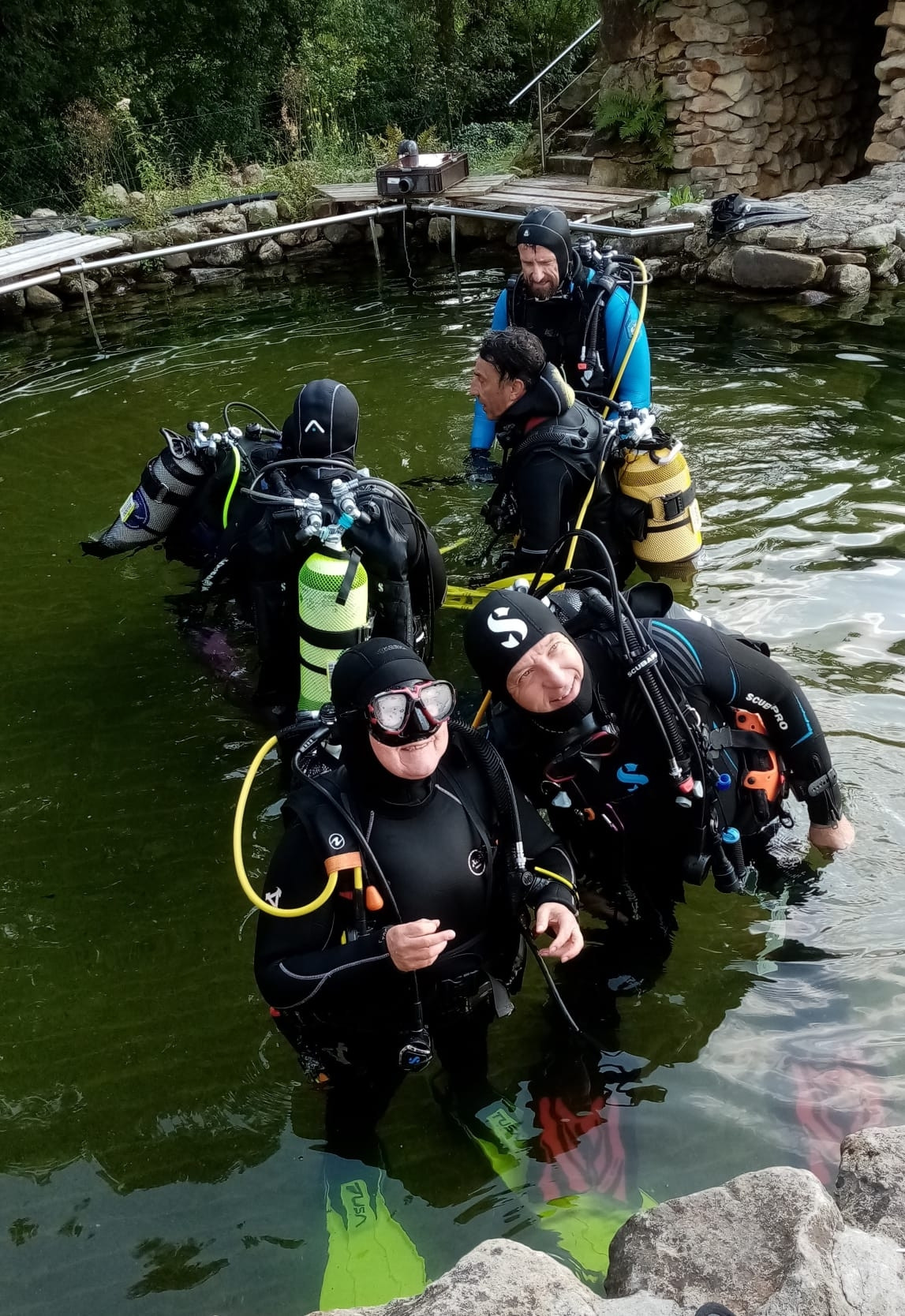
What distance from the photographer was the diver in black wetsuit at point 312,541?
3732 millimetres

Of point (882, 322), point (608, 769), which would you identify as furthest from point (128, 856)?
point (882, 322)

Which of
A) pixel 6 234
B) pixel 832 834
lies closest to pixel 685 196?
pixel 6 234

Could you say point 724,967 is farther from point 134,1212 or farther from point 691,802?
point 134,1212

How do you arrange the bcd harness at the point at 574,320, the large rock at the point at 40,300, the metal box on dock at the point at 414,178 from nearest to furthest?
the bcd harness at the point at 574,320, the large rock at the point at 40,300, the metal box on dock at the point at 414,178

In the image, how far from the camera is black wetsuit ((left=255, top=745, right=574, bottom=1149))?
2412 mm

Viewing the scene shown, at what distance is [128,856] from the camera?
14.1 feet

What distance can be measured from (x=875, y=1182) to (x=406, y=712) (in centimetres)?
143

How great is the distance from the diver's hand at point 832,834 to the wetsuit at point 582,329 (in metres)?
2.69

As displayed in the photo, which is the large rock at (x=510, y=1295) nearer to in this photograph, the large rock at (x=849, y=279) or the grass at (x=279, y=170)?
the large rock at (x=849, y=279)

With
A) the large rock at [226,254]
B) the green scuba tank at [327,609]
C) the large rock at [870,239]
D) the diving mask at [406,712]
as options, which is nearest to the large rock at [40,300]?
the large rock at [226,254]

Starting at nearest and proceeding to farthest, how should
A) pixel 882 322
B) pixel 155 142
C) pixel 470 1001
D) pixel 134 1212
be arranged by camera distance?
pixel 470 1001, pixel 134 1212, pixel 882 322, pixel 155 142

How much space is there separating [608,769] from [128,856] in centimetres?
236

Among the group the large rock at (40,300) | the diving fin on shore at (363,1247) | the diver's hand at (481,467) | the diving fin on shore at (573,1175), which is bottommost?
the diving fin on shore at (573,1175)

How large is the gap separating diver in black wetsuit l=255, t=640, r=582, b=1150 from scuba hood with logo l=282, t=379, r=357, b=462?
60.1 inches
